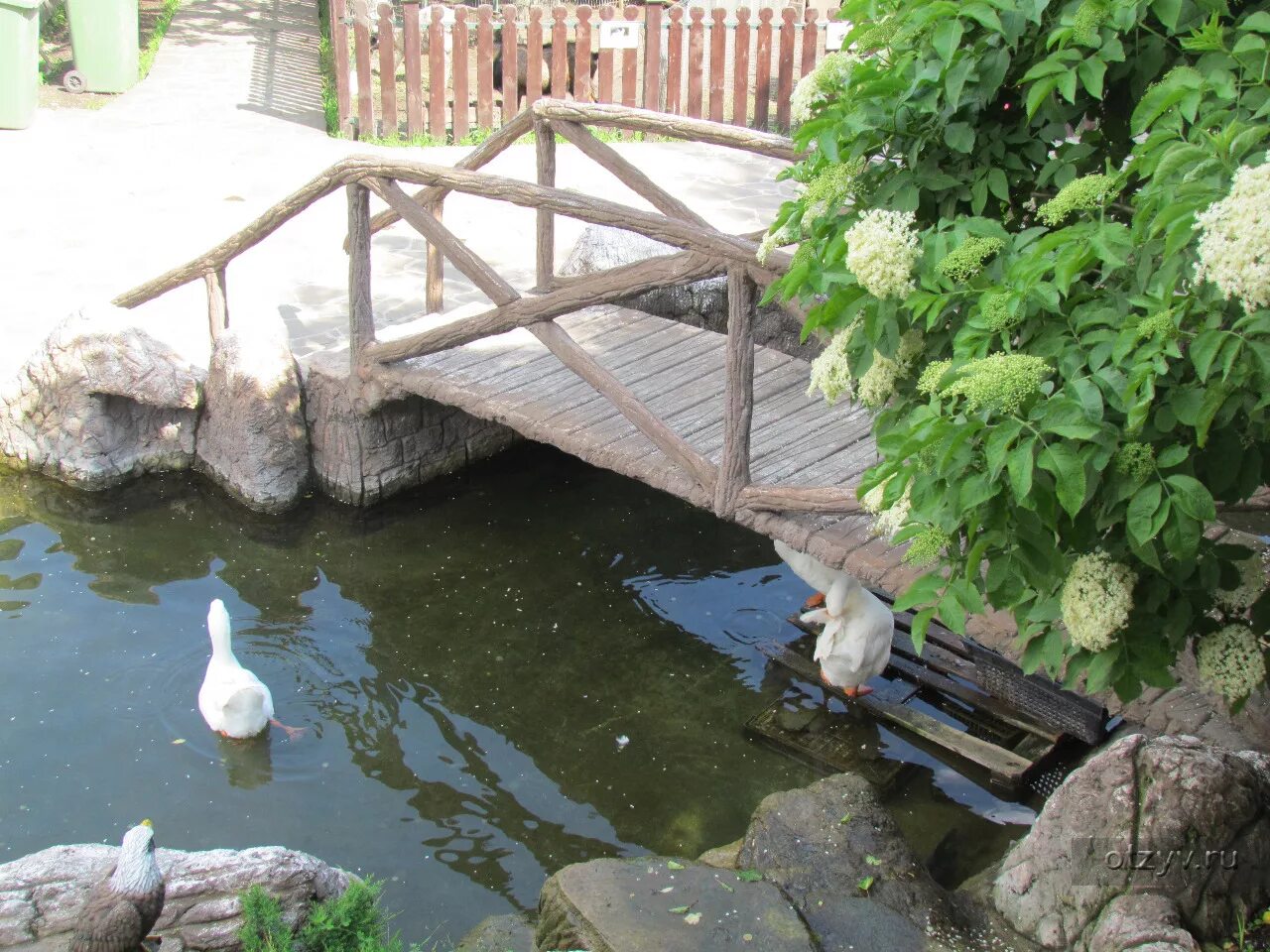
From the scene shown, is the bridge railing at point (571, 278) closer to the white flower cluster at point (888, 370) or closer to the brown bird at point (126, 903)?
the white flower cluster at point (888, 370)

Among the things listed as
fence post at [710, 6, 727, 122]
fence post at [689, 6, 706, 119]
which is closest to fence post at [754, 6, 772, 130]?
fence post at [710, 6, 727, 122]

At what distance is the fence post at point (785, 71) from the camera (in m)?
13.2

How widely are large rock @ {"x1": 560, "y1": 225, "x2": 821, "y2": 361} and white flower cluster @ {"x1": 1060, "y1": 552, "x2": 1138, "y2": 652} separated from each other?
5.16 m

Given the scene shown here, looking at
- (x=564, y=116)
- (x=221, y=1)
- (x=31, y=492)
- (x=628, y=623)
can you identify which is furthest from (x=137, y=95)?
(x=628, y=623)

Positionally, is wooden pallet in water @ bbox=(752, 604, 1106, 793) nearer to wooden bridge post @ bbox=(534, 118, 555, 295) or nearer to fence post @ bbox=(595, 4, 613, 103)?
wooden bridge post @ bbox=(534, 118, 555, 295)

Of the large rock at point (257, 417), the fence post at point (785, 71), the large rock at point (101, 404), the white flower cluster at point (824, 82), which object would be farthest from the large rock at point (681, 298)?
the fence post at point (785, 71)

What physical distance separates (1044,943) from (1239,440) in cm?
212

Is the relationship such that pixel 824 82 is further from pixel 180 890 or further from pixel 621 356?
pixel 621 356

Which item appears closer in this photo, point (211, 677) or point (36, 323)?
point (211, 677)

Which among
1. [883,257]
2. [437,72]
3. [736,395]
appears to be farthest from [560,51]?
[883,257]

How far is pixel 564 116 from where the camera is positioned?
263 inches

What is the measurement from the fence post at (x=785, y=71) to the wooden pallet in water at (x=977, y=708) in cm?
864

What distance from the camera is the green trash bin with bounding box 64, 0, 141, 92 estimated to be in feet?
42.7

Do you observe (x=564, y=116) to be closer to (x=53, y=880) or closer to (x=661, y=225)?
(x=661, y=225)
